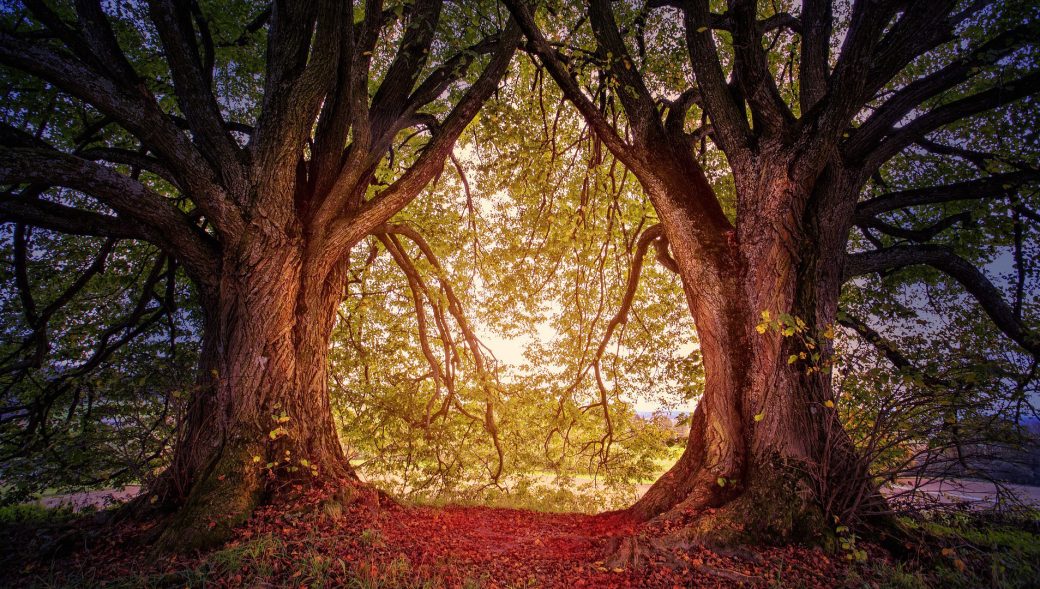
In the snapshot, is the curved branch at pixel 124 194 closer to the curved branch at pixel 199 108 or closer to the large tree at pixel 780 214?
the curved branch at pixel 199 108

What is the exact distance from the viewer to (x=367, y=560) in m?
3.45

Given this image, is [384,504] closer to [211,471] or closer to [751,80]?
[211,471]

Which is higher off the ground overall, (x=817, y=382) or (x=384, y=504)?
(x=817, y=382)

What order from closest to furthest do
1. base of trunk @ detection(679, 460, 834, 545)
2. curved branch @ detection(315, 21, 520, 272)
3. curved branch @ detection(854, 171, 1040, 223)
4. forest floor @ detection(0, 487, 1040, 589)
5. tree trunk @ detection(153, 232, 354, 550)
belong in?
forest floor @ detection(0, 487, 1040, 589)
base of trunk @ detection(679, 460, 834, 545)
tree trunk @ detection(153, 232, 354, 550)
curved branch @ detection(315, 21, 520, 272)
curved branch @ detection(854, 171, 1040, 223)

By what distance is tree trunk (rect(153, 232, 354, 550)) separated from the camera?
3.96 m

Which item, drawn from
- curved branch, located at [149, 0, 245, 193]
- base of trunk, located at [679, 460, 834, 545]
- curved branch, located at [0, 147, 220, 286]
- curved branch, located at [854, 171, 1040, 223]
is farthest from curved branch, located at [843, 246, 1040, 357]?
curved branch, located at [0, 147, 220, 286]

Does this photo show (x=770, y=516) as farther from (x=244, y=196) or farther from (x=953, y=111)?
(x=244, y=196)

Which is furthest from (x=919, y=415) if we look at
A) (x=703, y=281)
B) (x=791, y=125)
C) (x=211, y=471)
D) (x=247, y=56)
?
(x=247, y=56)

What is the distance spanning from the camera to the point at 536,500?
Result: 873 centimetres

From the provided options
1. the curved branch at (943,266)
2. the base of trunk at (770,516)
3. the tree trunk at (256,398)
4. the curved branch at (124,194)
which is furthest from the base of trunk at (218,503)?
the curved branch at (943,266)

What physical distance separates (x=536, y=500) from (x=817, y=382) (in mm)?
5986

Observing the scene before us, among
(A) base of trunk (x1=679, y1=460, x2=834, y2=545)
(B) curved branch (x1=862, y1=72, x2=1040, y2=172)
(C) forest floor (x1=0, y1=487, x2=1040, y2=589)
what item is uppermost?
(B) curved branch (x1=862, y1=72, x2=1040, y2=172)

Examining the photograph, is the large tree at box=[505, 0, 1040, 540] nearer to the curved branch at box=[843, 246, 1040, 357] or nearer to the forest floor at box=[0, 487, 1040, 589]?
the curved branch at box=[843, 246, 1040, 357]

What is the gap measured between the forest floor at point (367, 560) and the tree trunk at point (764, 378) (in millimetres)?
365
